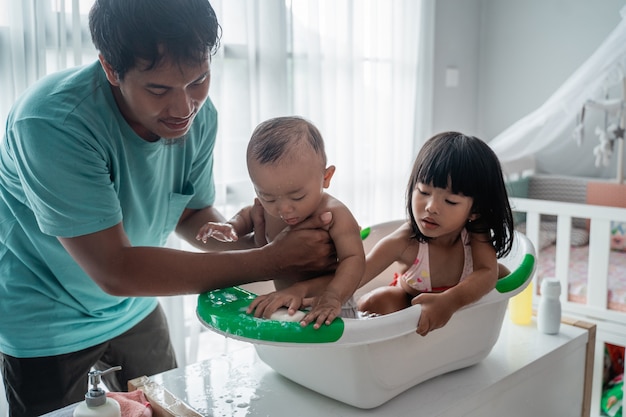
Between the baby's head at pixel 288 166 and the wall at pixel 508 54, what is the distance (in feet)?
8.13

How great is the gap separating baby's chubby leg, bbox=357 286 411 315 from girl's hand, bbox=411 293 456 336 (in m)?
0.25

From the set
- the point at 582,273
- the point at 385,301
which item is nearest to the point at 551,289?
the point at 385,301

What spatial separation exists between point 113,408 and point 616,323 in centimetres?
176

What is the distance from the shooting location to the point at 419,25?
2.95 metres

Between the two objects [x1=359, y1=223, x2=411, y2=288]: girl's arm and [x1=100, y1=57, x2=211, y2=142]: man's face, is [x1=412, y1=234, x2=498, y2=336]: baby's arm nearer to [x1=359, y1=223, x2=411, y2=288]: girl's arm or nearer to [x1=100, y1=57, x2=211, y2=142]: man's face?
[x1=359, y1=223, x2=411, y2=288]: girl's arm

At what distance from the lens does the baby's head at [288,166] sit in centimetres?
97

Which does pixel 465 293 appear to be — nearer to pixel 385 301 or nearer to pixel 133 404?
pixel 385 301

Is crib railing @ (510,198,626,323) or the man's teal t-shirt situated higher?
the man's teal t-shirt

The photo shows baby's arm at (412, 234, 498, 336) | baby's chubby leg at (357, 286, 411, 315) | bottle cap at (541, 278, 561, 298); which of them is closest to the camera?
baby's arm at (412, 234, 498, 336)

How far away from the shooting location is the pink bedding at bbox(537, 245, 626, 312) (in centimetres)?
209

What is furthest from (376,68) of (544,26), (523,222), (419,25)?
(544,26)

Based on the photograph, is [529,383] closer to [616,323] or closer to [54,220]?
[54,220]

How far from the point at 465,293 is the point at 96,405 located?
560 mm

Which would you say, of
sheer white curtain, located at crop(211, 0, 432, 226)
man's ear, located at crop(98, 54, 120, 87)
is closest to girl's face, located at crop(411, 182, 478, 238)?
man's ear, located at crop(98, 54, 120, 87)
